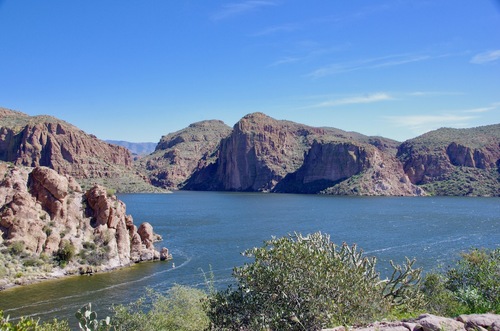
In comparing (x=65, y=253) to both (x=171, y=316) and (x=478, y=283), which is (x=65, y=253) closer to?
(x=171, y=316)

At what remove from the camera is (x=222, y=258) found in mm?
59031

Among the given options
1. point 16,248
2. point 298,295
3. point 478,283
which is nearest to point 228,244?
point 16,248

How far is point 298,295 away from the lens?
1767 cm

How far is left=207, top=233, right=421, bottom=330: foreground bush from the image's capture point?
17000mm

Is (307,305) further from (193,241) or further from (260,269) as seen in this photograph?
(193,241)

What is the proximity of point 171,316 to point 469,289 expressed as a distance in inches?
686

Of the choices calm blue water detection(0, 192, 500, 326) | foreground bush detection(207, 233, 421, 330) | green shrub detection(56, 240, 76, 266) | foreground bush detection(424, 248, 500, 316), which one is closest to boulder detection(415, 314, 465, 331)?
foreground bush detection(207, 233, 421, 330)

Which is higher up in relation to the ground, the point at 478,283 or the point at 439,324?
the point at 439,324

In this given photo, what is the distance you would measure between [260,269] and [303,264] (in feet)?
5.84

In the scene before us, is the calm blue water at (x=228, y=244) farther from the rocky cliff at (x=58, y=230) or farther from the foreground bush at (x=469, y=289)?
the foreground bush at (x=469, y=289)

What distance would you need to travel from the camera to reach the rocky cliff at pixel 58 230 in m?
47.5

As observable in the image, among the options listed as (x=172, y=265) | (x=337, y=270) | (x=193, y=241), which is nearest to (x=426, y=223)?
(x=193, y=241)

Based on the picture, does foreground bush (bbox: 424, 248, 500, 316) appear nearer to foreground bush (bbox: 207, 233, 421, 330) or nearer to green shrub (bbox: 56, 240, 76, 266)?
foreground bush (bbox: 207, 233, 421, 330)

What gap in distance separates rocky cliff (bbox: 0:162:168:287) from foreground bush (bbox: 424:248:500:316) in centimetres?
3695
